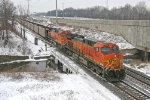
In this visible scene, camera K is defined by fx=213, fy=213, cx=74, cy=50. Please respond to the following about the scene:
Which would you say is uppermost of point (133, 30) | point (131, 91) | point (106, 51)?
point (133, 30)

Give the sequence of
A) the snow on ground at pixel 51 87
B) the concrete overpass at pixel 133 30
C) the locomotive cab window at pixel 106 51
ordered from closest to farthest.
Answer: the snow on ground at pixel 51 87, the locomotive cab window at pixel 106 51, the concrete overpass at pixel 133 30

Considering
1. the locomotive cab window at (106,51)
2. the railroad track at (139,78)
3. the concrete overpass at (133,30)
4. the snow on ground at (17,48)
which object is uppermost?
the concrete overpass at (133,30)

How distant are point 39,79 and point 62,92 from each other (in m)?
4.06

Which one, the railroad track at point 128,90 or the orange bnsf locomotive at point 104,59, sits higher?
the orange bnsf locomotive at point 104,59

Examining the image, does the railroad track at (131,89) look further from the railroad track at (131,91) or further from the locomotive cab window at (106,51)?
the locomotive cab window at (106,51)

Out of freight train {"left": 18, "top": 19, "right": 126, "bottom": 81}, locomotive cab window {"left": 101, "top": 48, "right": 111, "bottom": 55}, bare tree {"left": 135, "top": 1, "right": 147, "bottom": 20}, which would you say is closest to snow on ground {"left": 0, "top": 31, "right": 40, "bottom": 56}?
freight train {"left": 18, "top": 19, "right": 126, "bottom": 81}

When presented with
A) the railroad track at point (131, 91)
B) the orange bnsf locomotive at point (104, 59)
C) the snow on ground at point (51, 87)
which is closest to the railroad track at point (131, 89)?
the railroad track at point (131, 91)

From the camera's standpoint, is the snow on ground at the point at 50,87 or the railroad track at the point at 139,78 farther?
A: the railroad track at the point at 139,78

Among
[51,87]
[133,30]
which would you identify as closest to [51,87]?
[51,87]

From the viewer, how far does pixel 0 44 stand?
4100 cm

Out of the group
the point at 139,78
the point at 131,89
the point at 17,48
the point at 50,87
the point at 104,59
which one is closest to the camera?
the point at 50,87

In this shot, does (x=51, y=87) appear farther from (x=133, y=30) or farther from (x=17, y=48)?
(x=17, y=48)

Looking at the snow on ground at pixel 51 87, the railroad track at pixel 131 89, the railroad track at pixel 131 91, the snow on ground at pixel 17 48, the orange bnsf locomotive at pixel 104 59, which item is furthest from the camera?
the snow on ground at pixel 17 48

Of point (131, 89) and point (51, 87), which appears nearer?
point (51, 87)
